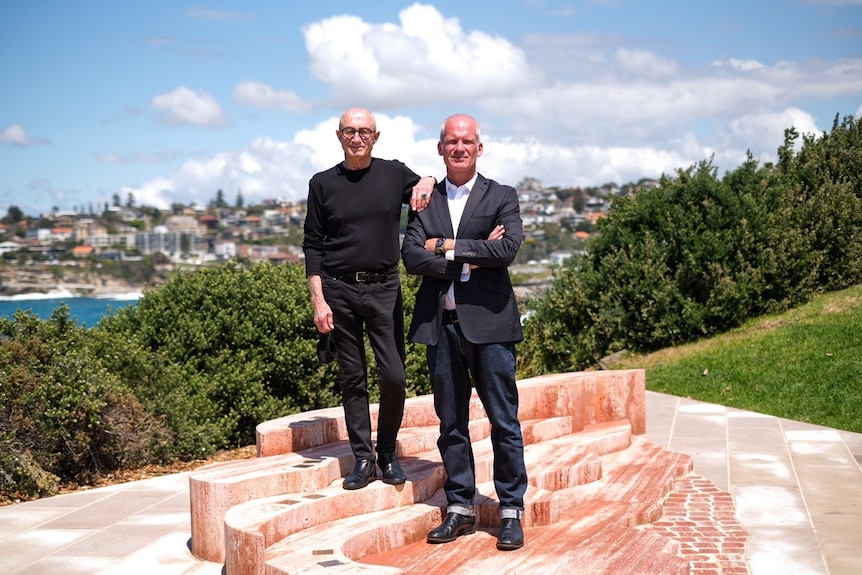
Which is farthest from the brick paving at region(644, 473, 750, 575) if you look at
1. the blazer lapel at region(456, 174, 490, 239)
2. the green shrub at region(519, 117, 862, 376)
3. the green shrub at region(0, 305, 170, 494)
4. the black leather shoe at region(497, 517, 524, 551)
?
the green shrub at region(519, 117, 862, 376)

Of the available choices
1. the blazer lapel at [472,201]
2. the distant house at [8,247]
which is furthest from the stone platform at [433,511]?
the distant house at [8,247]

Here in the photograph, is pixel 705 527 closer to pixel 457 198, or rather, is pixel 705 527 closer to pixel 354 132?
pixel 457 198

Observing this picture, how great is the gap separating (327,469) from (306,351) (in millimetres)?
4157

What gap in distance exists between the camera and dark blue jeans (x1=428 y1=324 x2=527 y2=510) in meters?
4.92

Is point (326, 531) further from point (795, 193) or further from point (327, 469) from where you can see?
point (795, 193)

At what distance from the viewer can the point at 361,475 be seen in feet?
17.7

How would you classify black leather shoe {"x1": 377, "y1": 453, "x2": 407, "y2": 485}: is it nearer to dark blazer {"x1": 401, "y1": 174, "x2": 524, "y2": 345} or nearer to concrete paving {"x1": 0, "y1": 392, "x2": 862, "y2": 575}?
dark blazer {"x1": 401, "y1": 174, "x2": 524, "y2": 345}

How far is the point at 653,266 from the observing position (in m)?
13.9

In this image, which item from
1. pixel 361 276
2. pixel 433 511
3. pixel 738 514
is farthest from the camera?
pixel 738 514

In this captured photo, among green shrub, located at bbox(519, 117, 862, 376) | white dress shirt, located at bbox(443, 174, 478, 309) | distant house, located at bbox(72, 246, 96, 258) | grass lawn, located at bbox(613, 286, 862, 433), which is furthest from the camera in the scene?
distant house, located at bbox(72, 246, 96, 258)

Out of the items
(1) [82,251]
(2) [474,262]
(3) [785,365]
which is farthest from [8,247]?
(2) [474,262]

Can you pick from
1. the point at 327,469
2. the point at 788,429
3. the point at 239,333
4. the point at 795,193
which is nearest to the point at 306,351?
the point at 239,333

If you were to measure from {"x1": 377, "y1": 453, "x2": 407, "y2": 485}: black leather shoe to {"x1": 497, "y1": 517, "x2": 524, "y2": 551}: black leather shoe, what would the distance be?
76cm

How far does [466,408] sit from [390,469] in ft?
2.30
